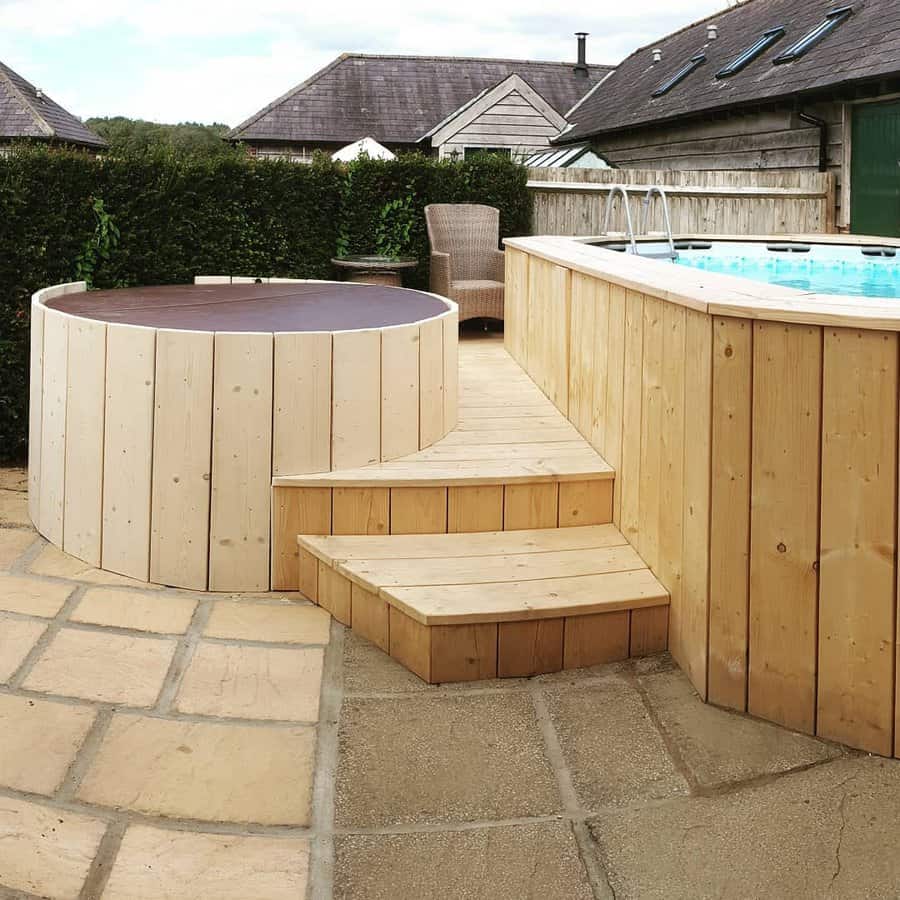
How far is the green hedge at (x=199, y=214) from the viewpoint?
5.58 meters

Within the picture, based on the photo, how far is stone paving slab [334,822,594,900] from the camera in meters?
1.96

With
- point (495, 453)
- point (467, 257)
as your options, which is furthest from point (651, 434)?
point (467, 257)

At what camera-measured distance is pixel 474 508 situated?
3.44 m

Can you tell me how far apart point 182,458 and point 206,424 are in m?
0.14

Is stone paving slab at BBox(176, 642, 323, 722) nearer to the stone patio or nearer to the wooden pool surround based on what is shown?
the stone patio

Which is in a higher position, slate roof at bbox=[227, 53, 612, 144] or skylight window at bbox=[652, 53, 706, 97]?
slate roof at bbox=[227, 53, 612, 144]

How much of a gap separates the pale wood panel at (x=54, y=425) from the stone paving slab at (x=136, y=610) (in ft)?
1.76

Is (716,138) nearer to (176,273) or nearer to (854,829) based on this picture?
(176,273)

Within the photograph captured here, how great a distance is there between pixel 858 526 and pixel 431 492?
4.68ft

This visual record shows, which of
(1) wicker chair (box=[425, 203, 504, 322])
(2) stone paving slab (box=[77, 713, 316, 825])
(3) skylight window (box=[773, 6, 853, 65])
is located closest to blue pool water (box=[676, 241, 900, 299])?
(1) wicker chair (box=[425, 203, 504, 322])

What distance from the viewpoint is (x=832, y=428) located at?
238cm

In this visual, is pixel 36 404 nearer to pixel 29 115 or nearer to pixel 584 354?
pixel 584 354

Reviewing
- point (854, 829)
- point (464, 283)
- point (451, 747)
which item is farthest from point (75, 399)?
Answer: point (464, 283)

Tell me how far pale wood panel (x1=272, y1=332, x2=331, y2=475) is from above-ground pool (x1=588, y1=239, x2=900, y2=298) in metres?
3.79
